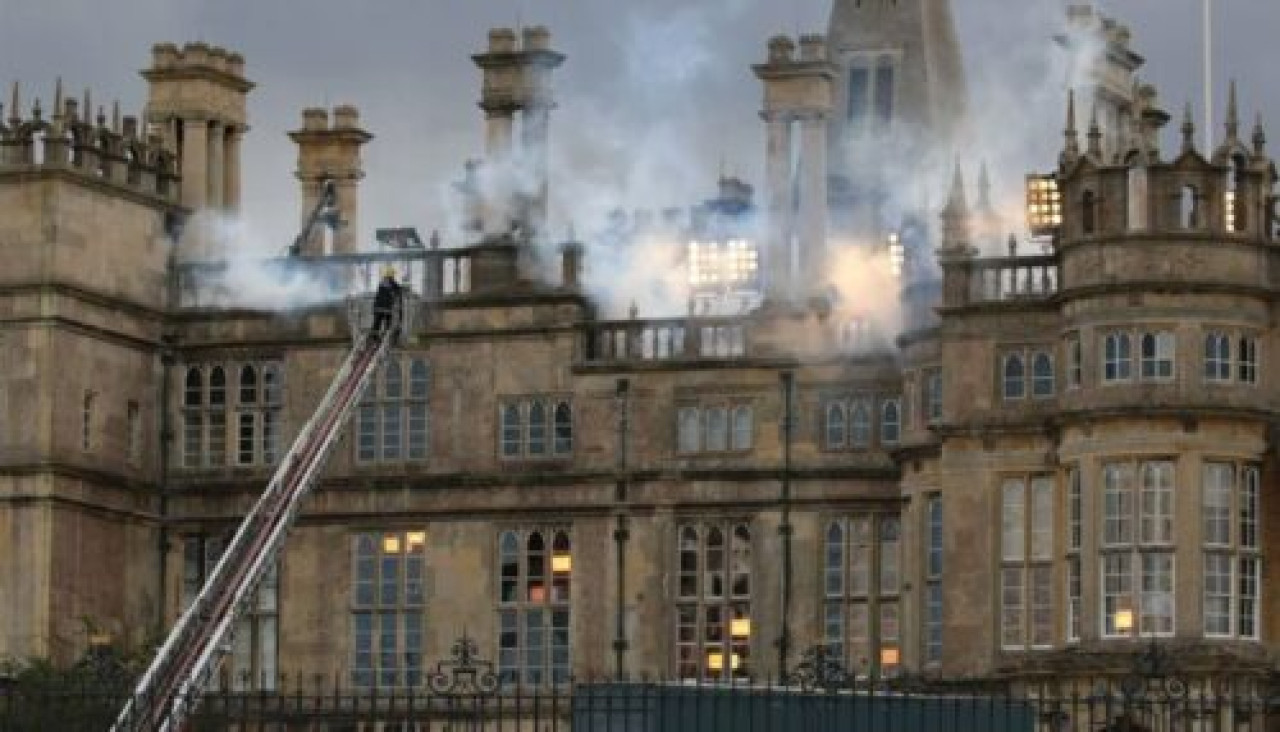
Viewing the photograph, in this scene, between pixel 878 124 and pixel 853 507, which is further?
pixel 878 124

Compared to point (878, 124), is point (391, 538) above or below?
below

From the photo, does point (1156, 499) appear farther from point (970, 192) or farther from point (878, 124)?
point (878, 124)

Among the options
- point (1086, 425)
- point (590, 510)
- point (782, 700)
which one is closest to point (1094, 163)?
point (1086, 425)

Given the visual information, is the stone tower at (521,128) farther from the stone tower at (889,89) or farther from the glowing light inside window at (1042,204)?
the stone tower at (889,89)

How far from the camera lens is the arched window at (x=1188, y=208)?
94.9 meters

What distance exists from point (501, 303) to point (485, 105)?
4.68 meters

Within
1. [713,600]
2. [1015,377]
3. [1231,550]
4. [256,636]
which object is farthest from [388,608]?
[1231,550]

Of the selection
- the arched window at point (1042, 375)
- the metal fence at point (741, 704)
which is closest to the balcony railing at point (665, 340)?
the metal fence at point (741, 704)

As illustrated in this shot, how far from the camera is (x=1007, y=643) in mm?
95812

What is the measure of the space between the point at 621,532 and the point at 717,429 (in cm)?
255

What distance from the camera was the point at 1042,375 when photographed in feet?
317

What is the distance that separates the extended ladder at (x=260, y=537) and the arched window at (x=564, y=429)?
3447 mm

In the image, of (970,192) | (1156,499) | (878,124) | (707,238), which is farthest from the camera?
(878,124)

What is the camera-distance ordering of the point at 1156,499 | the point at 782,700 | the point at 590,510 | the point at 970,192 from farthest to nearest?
the point at 970,192 → the point at 590,510 → the point at 1156,499 → the point at 782,700
